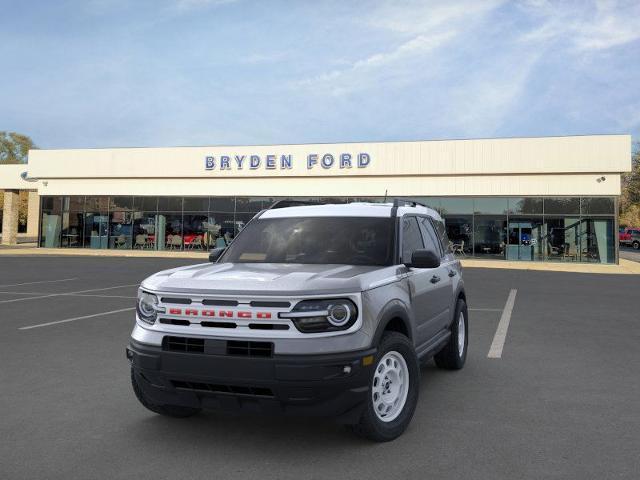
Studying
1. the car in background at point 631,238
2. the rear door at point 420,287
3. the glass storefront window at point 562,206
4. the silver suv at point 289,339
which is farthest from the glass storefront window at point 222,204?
the car in background at point 631,238

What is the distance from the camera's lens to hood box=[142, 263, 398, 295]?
3.65 metres

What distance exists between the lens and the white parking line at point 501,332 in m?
7.24

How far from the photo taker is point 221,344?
11.8 ft

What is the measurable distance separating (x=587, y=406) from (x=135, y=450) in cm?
377

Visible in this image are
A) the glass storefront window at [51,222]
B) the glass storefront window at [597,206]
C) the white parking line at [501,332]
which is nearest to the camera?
the white parking line at [501,332]

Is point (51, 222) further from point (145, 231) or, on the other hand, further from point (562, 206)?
point (562, 206)

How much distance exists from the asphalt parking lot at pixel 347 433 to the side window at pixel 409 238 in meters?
1.34

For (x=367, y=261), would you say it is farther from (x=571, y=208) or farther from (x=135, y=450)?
(x=571, y=208)

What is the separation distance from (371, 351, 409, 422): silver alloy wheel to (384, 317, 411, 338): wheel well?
192mm

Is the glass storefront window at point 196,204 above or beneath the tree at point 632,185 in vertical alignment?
beneath

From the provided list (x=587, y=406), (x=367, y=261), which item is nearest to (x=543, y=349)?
(x=587, y=406)

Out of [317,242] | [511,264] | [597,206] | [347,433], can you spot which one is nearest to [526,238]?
[511,264]

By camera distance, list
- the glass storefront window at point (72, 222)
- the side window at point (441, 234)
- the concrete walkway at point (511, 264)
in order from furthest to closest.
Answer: the glass storefront window at point (72, 222) → the concrete walkway at point (511, 264) → the side window at point (441, 234)

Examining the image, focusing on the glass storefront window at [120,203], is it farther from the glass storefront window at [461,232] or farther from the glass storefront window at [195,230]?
the glass storefront window at [461,232]
